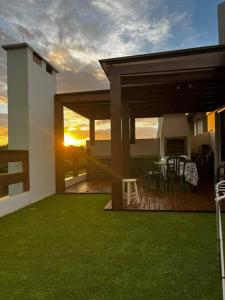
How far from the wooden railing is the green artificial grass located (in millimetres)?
804

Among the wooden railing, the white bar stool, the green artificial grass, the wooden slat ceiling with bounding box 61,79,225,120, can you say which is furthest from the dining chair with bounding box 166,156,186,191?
the wooden railing

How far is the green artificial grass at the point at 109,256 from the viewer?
7.46 ft

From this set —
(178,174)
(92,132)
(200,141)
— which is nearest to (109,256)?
(178,174)

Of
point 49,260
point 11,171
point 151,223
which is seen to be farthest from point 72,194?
point 49,260

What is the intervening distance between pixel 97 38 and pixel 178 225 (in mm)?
7004

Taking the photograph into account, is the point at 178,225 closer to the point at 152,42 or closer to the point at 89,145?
the point at 152,42

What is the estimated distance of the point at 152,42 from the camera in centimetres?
925

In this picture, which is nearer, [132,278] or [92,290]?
[92,290]

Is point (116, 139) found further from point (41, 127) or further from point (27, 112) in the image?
point (41, 127)

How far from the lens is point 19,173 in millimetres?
5867

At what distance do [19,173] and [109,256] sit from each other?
356cm

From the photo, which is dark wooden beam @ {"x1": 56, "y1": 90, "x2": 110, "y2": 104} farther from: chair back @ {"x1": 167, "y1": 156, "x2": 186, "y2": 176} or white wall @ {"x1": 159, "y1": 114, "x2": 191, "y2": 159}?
white wall @ {"x1": 159, "y1": 114, "x2": 191, "y2": 159}

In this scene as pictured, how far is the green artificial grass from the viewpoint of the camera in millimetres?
2273

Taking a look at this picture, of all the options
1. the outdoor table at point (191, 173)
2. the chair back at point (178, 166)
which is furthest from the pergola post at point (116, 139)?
the outdoor table at point (191, 173)
